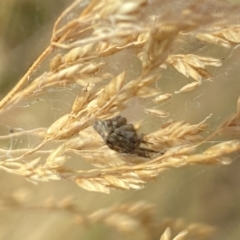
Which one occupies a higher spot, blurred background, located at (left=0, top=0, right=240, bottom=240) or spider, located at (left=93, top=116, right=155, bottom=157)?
spider, located at (left=93, top=116, right=155, bottom=157)

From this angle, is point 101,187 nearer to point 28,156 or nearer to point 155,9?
point 28,156

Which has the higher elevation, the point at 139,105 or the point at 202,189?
the point at 139,105

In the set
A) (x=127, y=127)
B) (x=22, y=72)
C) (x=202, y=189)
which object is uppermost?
(x=22, y=72)

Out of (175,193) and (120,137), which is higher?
(120,137)

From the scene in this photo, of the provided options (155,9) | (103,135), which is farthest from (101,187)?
(155,9)

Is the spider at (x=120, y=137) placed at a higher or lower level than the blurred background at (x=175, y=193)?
higher

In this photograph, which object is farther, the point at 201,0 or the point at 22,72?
the point at 22,72

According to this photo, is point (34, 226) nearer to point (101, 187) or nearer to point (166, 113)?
point (101, 187)
